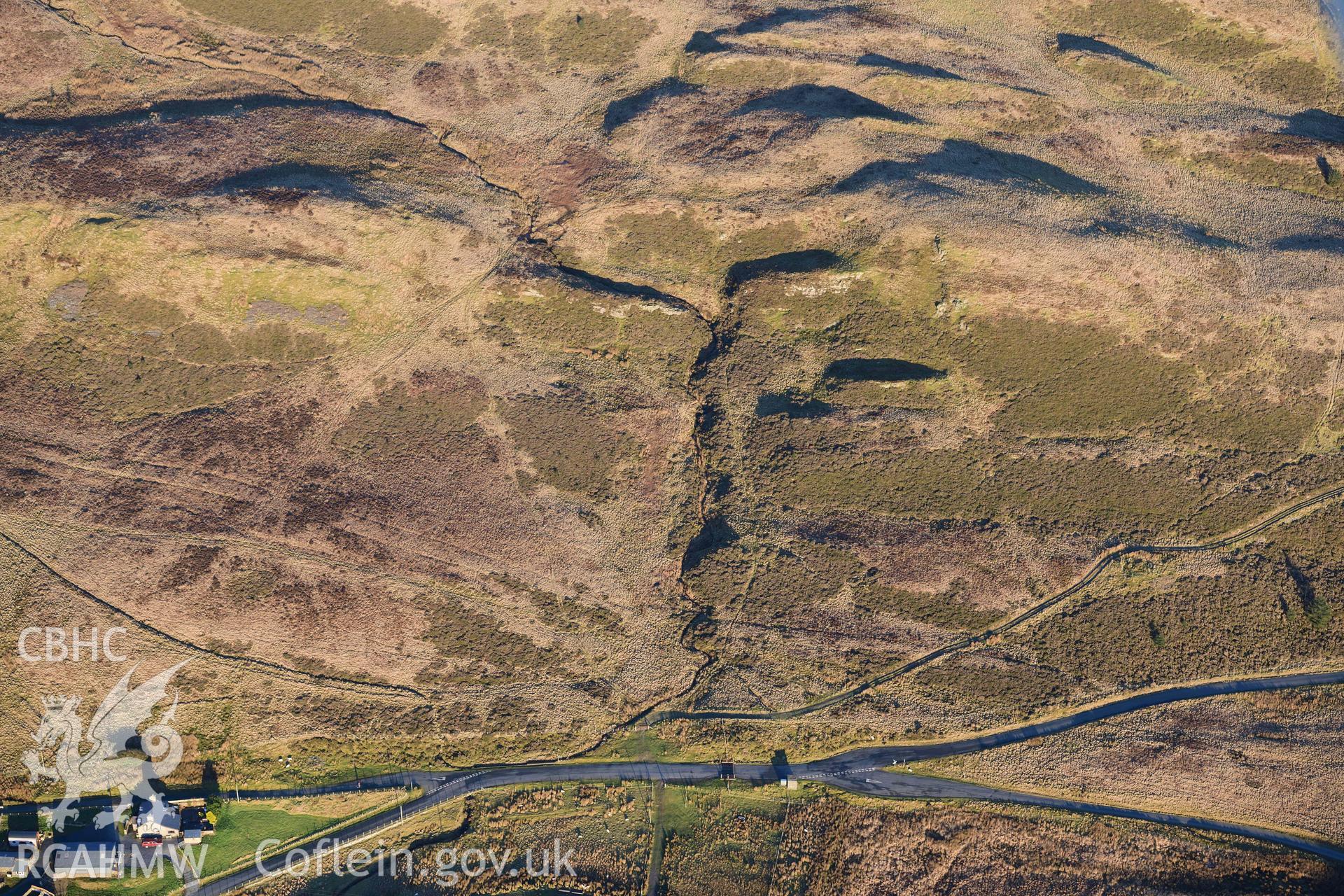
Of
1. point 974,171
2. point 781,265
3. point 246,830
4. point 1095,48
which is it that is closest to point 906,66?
point 974,171

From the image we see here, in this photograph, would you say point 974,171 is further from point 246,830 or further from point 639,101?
point 246,830

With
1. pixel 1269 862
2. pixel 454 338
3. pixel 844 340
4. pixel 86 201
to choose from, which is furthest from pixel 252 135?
pixel 1269 862

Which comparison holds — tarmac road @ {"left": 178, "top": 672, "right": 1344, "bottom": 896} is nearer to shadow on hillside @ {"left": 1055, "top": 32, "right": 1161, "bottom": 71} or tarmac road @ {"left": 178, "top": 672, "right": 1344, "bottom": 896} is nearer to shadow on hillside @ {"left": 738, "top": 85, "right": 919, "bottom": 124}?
shadow on hillside @ {"left": 738, "top": 85, "right": 919, "bottom": 124}

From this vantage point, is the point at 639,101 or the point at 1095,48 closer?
the point at 639,101

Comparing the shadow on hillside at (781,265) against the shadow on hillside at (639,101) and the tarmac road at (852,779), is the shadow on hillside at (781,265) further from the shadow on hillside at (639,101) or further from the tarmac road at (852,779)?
the tarmac road at (852,779)

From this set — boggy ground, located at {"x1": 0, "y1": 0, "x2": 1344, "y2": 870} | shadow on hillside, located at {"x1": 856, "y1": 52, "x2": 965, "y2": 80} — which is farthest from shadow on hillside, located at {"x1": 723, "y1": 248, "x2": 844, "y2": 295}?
shadow on hillside, located at {"x1": 856, "y1": 52, "x2": 965, "y2": 80}

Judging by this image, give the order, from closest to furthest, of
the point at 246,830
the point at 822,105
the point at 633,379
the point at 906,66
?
the point at 246,830, the point at 633,379, the point at 822,105, the point at 906,66

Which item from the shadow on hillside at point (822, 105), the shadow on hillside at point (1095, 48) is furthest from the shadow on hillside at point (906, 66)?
the shadow on hillside at point (1095, 48)

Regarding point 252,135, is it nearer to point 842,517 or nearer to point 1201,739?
point 842,517
